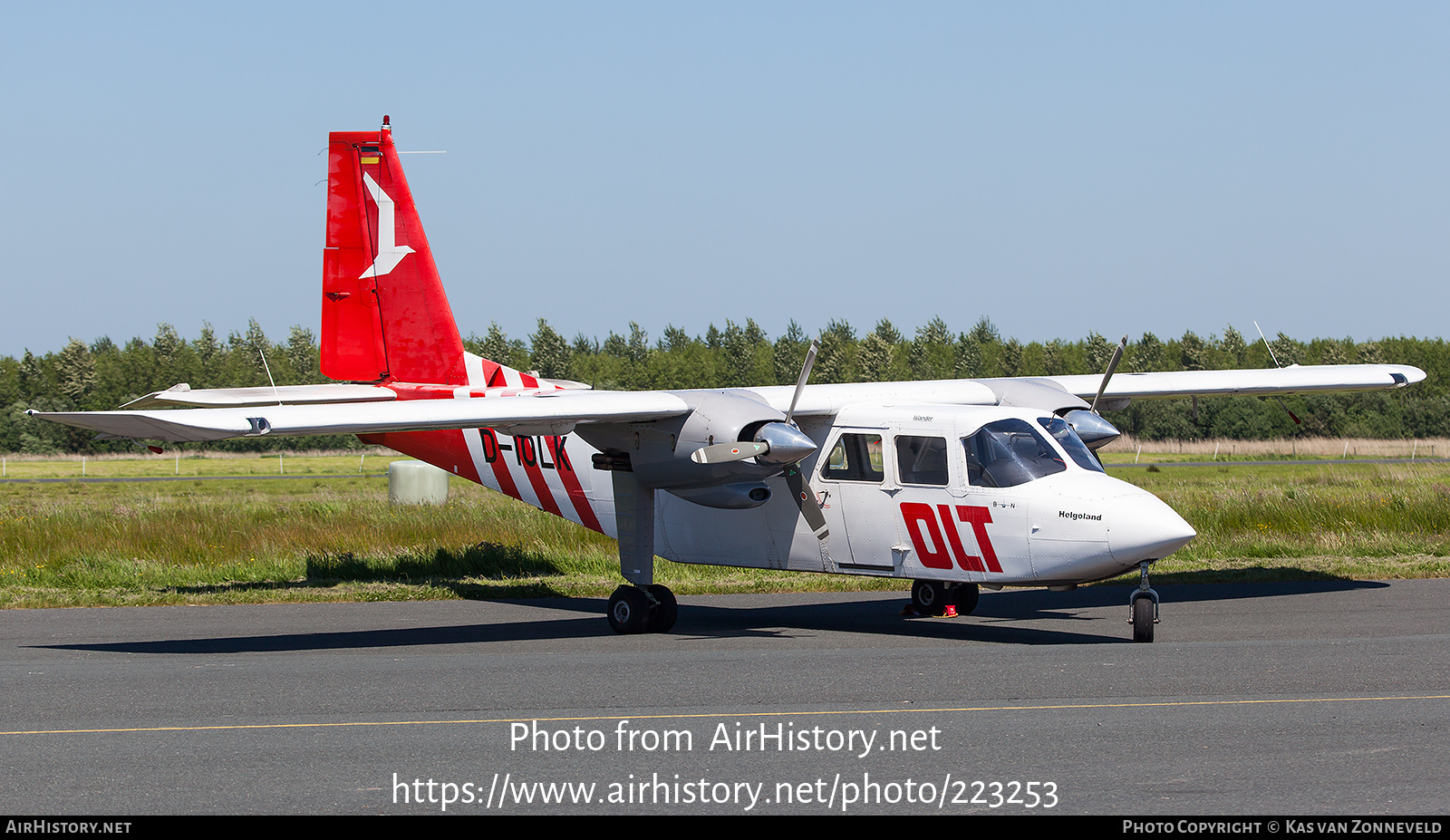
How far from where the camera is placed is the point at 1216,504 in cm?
2581

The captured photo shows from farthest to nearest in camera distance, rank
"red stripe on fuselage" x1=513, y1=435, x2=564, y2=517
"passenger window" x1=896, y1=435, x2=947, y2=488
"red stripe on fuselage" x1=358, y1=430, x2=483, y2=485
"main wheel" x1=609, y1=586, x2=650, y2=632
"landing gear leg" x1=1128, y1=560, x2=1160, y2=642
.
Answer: "red stripe on fuselage" x1=358, y1=430, x2=483, y2=485
"red stripe on fuselage" x1=513, y1=435, x2=564, y2=517
"main wheel" x1=609, y1=586, x2=650, y2=632
"passenger window" x1=896, y1=435, x2=947, y2=488
"landing gear leg" x1=1128, y1=560, x2=1160, y2=642

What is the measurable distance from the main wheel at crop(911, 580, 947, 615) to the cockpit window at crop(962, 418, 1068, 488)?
2797 millimetres

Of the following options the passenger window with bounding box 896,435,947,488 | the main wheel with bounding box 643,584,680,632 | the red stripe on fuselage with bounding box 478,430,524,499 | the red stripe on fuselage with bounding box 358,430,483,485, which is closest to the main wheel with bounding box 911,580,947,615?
the passenger window with bounding box 896,435,947,488

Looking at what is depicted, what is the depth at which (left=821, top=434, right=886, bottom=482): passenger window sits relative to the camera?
1484 cm

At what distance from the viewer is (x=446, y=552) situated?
22.1 meters

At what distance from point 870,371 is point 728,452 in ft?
236

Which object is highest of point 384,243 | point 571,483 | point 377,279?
point 384,243

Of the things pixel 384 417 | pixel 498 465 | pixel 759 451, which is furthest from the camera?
pixel 498 465

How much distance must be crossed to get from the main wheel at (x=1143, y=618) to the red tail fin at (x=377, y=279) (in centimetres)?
1005

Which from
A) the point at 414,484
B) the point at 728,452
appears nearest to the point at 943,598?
the point at 728,452

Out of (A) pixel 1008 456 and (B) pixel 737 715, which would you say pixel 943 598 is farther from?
(B) pixel 737 715

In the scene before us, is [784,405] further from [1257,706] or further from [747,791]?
[747,791]

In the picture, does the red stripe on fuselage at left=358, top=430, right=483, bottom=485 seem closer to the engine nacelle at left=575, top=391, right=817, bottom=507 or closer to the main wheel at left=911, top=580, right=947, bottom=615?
the engine nacelle at left=575, top=391, right=817, bottom=507

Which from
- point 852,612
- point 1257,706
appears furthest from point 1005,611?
point 1257,706
